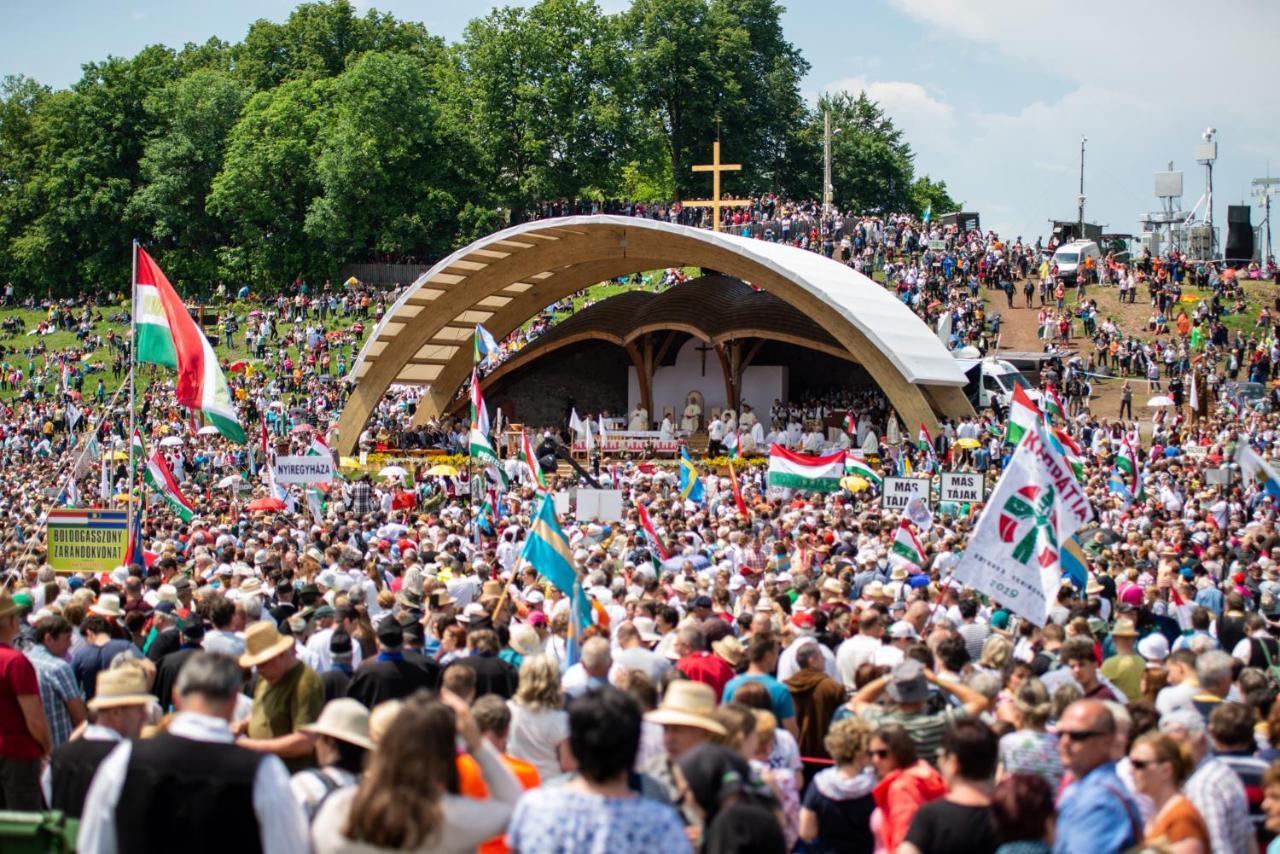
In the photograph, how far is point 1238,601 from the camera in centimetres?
1097

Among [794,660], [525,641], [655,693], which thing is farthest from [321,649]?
[655,693]

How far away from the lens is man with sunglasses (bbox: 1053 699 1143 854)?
5.11 m

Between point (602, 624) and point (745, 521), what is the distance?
28.2 ft

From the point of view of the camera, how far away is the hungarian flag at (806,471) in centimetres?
1953

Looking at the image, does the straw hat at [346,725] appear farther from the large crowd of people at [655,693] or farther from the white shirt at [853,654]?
the white shirt at [853,654]

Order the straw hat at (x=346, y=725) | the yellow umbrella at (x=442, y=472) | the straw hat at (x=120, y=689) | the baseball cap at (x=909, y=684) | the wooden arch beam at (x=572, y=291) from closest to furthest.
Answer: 1. the straw hat at (x=346, y=725)
2. the straw hat at (x=120, y=689)
3. the baseball cap at (x=909, y=684)
4. the yellow umbrella at (x=442, y=472)
5. the wooden arch beam at (x=572, y=291)

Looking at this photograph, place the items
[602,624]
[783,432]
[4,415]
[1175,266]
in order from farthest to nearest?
[4,415] < [1175,266] < [783,432] < [602,624]

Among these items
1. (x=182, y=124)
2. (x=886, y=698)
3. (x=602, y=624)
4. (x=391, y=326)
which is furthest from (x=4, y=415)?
(x=886, y=698)

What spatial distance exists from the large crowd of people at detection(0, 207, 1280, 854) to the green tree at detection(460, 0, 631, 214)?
4392cm

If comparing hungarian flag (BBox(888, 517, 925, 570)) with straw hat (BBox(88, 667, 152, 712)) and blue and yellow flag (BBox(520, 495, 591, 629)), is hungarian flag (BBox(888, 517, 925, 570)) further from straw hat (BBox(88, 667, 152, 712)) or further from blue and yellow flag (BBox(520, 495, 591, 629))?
straw hat (BBox(88, 667, 152, 712))

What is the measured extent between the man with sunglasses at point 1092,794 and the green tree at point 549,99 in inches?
2256

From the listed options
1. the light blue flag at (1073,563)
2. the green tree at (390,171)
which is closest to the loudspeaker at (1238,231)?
the green tree at (390,171)

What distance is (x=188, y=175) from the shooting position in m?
67.1

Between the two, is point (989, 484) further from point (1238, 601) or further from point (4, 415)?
point (4, 415)
